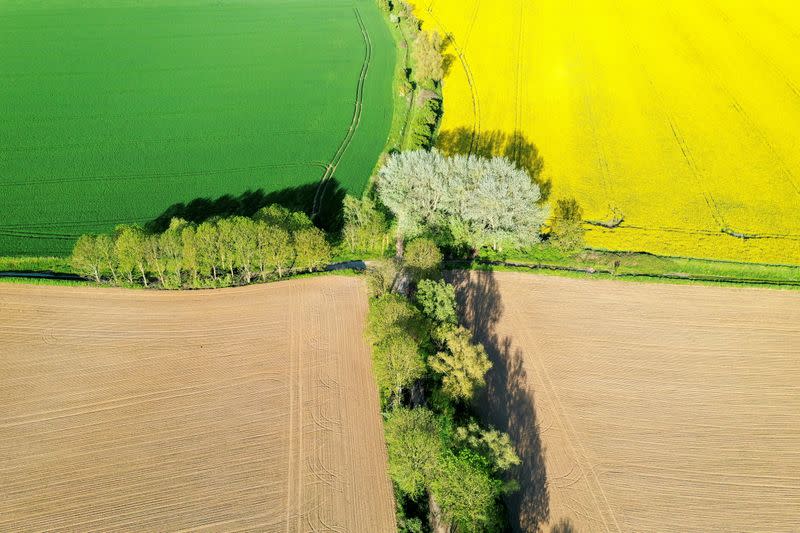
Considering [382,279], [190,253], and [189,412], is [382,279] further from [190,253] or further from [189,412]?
[189,412]

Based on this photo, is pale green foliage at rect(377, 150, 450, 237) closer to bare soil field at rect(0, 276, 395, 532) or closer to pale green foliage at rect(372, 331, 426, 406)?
bare soil field at rect(0, 276, 395, 532)

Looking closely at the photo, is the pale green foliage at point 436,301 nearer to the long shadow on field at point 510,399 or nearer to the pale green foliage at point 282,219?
the long shadow on field at point 510,399

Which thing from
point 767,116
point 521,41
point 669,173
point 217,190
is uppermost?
point 521,41

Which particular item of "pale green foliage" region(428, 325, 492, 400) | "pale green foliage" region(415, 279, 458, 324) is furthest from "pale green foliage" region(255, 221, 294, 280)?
"pale green foliage" region(428, 325, 492, 400)

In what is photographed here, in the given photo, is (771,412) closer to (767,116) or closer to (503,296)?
(503,296)

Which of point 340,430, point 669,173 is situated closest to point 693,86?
point 669,173

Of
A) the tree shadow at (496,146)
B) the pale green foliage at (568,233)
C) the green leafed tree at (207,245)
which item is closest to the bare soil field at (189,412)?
the green leafed tree at (207,245)
